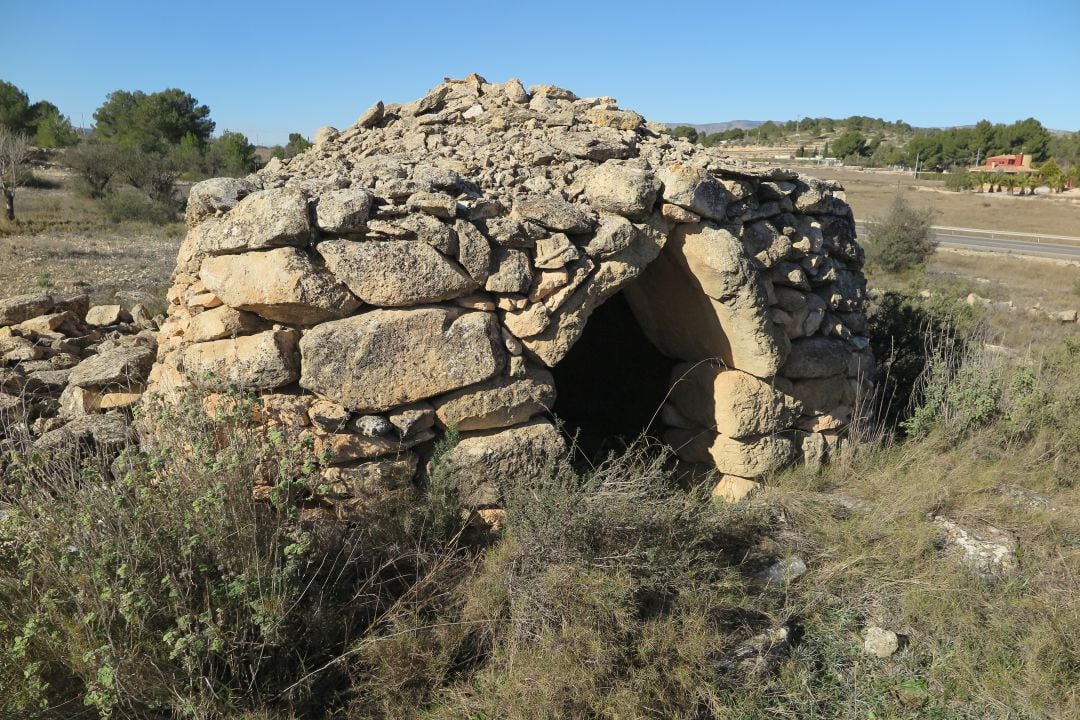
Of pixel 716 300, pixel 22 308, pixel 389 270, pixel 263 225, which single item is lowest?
pixel 22 308

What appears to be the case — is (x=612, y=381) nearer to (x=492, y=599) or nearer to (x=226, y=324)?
(x=492, y=599)

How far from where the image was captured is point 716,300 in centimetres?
392

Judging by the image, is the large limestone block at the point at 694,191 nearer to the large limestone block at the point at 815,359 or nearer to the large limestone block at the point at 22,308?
the large limestone block at the point at 815,359

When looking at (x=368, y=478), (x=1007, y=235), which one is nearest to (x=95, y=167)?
(x=368, y=478)

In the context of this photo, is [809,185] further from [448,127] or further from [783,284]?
[448,127]

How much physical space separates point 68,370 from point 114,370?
2.82 ft

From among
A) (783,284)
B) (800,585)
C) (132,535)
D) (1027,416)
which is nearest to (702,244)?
(783,284)

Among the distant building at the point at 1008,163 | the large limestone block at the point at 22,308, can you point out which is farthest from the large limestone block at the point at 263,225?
the distant building at the point at 1008,163

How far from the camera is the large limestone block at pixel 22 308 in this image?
5422 mm

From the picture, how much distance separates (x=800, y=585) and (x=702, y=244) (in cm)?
178

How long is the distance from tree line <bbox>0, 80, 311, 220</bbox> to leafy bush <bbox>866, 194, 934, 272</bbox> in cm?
1132

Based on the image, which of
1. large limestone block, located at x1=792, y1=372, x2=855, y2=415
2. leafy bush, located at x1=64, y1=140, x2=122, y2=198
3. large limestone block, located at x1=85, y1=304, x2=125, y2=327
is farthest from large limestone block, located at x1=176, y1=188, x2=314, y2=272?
leafy bush, located at x1=64, y1=140, x2=122, y2=198

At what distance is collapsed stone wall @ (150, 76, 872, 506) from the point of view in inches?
123

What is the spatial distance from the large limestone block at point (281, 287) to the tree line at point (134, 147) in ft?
17.6
